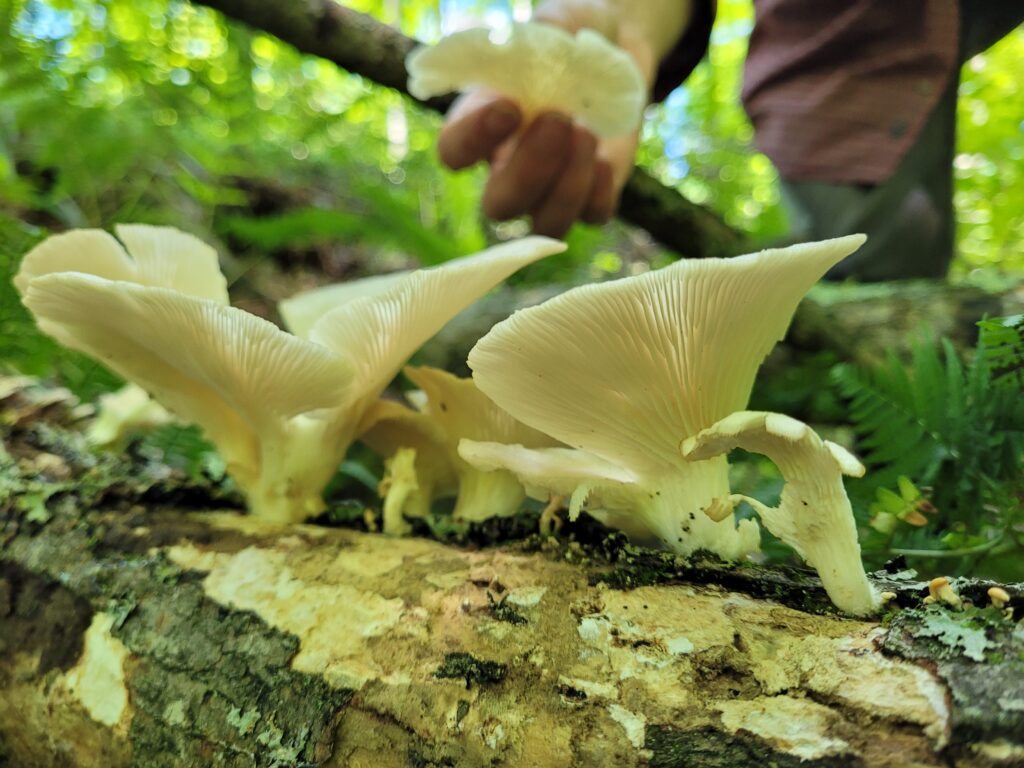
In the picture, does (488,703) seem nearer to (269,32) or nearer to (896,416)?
(896,416)

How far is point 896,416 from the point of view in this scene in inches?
63.2

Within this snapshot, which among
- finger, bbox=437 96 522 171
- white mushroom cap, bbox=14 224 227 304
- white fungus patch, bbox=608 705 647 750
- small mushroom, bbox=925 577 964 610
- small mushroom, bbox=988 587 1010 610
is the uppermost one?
finger, bbox=437 96 522 171

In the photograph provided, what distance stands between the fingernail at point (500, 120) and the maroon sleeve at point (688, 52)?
1847mm

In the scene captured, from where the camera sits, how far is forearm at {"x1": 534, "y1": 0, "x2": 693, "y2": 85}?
2787 millimetres

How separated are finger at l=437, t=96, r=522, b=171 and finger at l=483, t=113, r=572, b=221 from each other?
3.1 inches

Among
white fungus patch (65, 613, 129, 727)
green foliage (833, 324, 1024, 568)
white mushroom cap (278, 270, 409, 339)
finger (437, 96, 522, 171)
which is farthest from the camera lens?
finger (437, 96, 522, 171)

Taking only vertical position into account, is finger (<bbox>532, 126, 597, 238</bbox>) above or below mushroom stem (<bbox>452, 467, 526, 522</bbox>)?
above

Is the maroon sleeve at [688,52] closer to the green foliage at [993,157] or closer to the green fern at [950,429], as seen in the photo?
the green foliage at [993,157]

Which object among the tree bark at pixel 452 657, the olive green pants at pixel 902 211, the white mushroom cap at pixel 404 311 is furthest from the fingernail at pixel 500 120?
the olive green pants at pixel 902 211

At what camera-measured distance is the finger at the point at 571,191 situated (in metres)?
2.39

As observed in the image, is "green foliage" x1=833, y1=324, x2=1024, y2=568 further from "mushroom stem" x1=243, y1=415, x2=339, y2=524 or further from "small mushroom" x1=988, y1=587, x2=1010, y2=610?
"mushroom stem" x1=243, y1=415, x2=339, y2=524

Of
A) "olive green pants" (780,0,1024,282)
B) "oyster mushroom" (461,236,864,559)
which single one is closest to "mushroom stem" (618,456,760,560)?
"oyster mushroom" (461,236,864,559)

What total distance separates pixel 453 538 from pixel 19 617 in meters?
0.94

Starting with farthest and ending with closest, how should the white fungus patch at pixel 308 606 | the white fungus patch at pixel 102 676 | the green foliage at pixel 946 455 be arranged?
the green foliage at pixel 946 455 → the white fungus patch at pixel 102 676 → the white fungus patch at pixel 308 606
